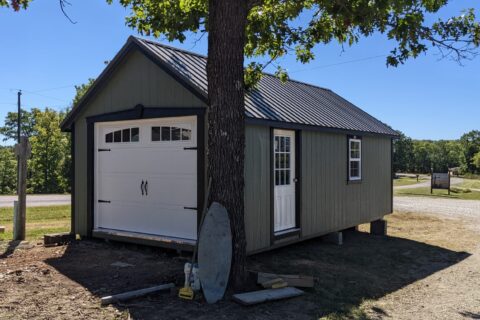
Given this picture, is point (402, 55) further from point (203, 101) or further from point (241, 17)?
point (203, 101)

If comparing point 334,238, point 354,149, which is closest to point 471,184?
point 354,149

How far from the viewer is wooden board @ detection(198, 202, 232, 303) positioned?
588cm

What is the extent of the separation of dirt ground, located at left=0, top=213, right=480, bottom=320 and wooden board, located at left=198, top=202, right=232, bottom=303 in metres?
0.29

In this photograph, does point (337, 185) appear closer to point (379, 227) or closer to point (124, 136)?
point (379, 227)

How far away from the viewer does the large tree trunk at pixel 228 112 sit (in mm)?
6059

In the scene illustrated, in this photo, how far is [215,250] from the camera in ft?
19.7

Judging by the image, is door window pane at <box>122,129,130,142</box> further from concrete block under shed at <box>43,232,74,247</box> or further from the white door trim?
the white door trim

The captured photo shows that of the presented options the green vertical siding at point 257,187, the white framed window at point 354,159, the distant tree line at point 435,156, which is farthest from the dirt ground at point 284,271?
the distant tree line at point 435,156

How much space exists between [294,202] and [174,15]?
4274mm

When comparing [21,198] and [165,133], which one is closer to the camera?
[165,133]

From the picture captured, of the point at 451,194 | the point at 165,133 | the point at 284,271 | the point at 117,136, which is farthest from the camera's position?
the point at 451,194

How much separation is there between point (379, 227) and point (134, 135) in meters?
6.79

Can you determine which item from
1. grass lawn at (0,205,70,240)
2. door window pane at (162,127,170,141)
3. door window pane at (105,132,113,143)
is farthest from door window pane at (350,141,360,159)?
grass lawn at (0,205,70,240)

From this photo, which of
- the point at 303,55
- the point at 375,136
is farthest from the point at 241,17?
the point at 375,136
